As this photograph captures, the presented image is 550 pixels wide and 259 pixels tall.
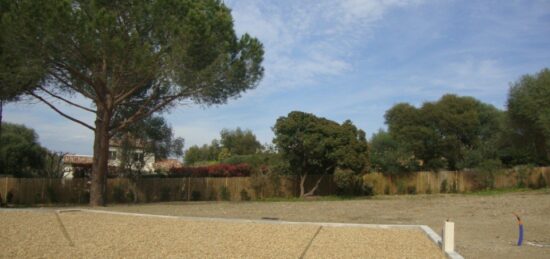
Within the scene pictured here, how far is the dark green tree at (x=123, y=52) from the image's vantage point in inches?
720

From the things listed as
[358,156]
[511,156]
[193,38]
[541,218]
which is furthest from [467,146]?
[193,38]

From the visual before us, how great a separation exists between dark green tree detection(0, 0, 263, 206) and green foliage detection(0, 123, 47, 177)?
1462cm

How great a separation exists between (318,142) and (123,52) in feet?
45.8

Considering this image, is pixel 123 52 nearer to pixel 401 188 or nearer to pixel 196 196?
pixel 196 196

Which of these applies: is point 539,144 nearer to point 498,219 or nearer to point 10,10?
point 498,219

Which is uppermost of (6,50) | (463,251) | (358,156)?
(6,50)

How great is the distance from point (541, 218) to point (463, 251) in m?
7.98

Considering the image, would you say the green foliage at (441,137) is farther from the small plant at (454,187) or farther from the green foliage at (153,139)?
the green foliage at (153,139)

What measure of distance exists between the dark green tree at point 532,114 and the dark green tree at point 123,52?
19387mm

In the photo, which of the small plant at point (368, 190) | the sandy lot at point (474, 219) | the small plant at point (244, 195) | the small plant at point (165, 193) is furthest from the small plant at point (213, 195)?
the sandy lot at point (474, 219)

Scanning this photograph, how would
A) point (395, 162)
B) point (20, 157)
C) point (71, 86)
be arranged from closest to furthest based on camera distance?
point (71, 86), point (395, 162), point (20, 157)

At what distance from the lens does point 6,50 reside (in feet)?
63.8

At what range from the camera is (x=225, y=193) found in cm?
3094

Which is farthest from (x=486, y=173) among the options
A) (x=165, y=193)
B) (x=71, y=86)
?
(x=71, y=86)
